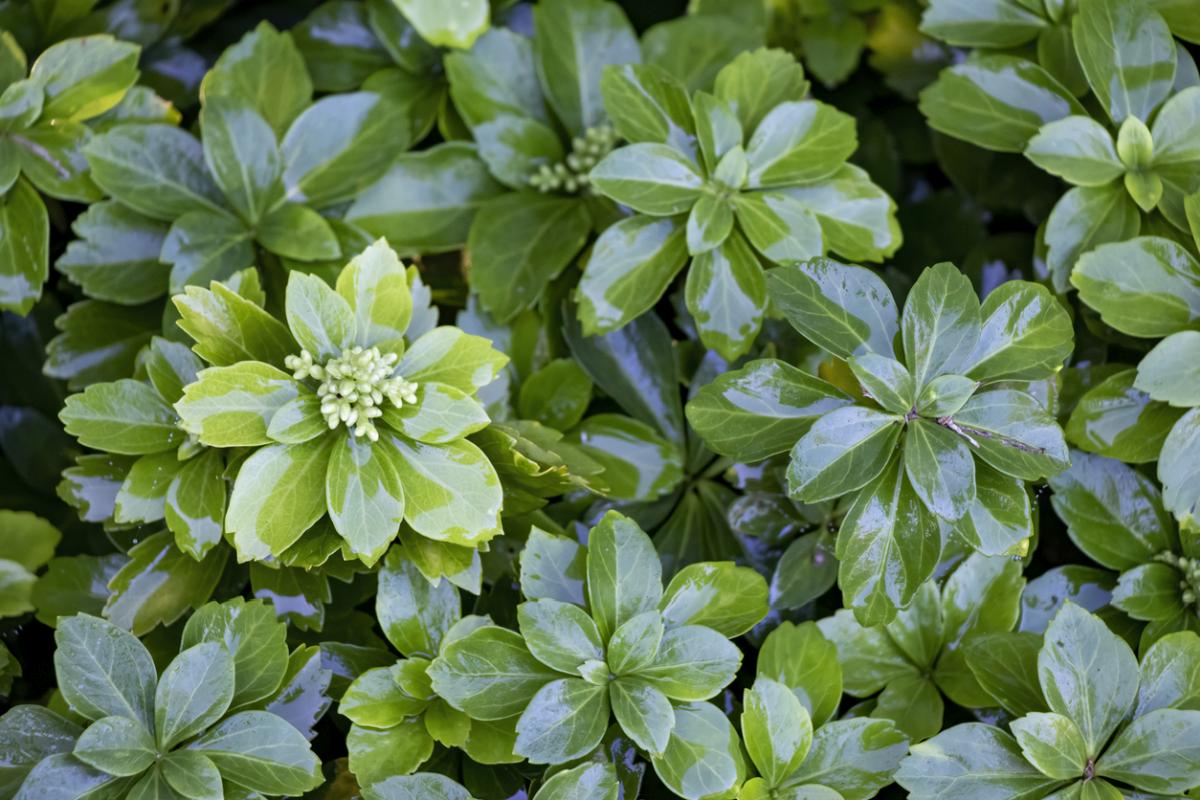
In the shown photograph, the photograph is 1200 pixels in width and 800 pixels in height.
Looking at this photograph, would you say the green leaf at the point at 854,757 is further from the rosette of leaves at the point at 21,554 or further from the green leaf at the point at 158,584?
the rosette of leaves at the point at 21,554

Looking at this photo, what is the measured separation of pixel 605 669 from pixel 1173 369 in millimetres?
784

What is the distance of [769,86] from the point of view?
1.43 m

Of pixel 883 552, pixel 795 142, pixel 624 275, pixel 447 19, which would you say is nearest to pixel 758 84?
pixel 795 142

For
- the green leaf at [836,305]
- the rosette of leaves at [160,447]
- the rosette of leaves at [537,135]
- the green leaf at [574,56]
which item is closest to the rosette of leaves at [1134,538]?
the green leaf at [836,305]

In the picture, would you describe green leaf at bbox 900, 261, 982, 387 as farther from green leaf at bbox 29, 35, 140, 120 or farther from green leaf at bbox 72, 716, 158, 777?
green leaf at bbox 29, 35, 140, 120

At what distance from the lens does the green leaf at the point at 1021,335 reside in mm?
1154

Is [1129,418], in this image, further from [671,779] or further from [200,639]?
[200,639]

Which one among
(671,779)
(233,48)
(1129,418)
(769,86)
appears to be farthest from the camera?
(233,48)

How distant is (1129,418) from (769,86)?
669 mm

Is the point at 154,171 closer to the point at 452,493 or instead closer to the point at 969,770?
the point at 452,493

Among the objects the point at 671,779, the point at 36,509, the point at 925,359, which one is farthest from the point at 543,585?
the point at 36,509

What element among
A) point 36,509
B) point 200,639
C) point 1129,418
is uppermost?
point 1129,418

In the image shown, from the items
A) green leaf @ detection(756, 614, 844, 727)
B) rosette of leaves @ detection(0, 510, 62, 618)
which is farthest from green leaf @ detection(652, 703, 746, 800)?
rosette of leaves @ detection(0, 510, 62, 618)

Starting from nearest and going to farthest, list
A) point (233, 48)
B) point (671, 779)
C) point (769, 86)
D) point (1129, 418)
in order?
point (671, 779)
point (1129, 418)
point (769, 86)
point (233, 48)
